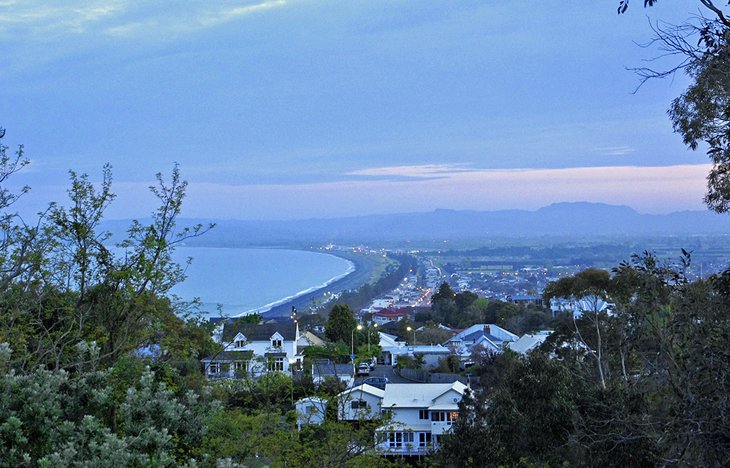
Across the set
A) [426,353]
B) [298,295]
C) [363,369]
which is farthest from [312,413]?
[298,295]

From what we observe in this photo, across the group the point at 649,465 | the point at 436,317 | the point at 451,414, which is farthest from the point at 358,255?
the point at 649,465

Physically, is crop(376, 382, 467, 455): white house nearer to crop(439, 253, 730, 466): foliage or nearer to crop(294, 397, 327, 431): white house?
crop(439, 253, 730, 466): foliage

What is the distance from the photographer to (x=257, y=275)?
9550cm

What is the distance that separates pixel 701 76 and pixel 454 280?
3078 inches

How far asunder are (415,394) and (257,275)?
7773cm

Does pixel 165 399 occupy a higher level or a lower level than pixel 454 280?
higher

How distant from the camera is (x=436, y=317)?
48.3 meters

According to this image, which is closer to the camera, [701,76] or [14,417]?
[14,417]

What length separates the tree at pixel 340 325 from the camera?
112 feet

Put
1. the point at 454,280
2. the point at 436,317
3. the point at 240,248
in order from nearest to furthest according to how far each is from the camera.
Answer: the point at 436,317, the point at 454,280, the point at 240,248

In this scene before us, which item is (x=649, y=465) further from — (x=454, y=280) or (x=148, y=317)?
(x=454, y=280)

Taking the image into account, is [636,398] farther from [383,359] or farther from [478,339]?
[478,339]

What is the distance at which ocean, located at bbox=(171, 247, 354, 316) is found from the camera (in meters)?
62.4

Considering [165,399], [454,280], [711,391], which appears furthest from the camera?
[454,280]
